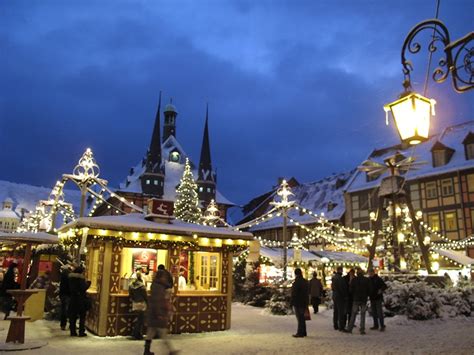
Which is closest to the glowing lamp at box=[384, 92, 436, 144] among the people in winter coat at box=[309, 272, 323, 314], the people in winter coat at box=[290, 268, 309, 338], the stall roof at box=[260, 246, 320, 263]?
the people in winter coat at box=[290, 268, 309, 338]

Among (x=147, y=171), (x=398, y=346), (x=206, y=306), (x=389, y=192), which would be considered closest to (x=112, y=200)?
(x=147, y=171)

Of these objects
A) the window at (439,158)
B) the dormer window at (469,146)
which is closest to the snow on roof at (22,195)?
the window at (439,158)

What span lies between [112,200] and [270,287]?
41101 millimetres

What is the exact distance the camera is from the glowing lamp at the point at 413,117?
5.97 metres

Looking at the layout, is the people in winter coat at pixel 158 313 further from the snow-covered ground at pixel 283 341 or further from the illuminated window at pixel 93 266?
the illuminated window at pixel 93 266

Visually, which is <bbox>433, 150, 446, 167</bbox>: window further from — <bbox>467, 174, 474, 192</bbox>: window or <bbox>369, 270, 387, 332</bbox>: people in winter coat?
<bbox>369, 270, 387, 332</bbox>: people in winter coat

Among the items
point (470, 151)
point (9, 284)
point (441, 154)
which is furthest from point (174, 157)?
point (9, 284)

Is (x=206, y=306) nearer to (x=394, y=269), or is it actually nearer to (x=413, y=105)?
(x=413, y=105)

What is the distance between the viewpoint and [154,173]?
5812 cm

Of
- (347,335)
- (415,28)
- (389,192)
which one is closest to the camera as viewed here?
(415,28)

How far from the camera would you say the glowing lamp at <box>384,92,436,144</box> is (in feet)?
19.6

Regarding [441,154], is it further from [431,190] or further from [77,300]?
[77,300]

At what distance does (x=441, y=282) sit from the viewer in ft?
58.9

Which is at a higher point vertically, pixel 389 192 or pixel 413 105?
pixel 389 192
